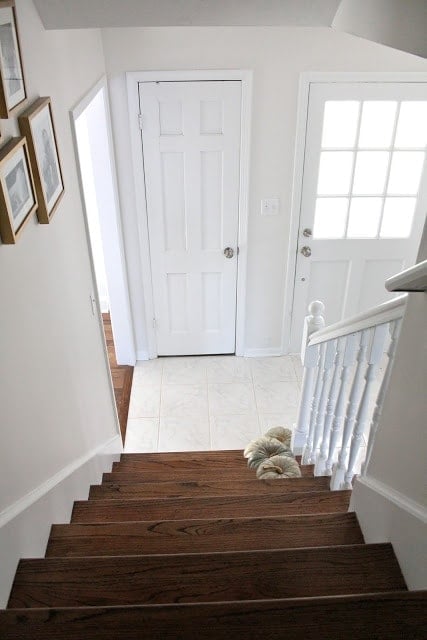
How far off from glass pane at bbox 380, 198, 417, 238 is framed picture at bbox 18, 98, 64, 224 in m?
2.41

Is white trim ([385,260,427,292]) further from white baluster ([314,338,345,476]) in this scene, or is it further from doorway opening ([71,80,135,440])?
doorway opening ([71,80,135,440])

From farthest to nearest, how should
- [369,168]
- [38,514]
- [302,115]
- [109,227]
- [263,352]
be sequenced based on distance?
[263,352], [109,227], [369,168], [302,115], [38,514]

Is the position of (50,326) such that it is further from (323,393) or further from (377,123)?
(377,123)

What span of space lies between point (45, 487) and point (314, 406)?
4.19 feet

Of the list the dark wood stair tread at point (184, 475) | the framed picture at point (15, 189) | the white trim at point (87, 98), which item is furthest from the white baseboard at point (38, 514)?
the white trim at point (87, 98)

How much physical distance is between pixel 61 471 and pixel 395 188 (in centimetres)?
274

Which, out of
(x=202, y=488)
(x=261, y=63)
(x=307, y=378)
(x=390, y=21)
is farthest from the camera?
(x=261, y=63)

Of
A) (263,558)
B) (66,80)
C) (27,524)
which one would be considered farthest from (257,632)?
(66,80)

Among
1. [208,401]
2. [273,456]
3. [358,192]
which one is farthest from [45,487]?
[358,192]

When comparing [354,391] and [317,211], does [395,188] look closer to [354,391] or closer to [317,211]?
[317,211]

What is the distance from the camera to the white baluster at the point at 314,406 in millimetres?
2325

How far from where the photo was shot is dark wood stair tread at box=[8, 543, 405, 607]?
1352mm

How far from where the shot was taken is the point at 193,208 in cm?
347

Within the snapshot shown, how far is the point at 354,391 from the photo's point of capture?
196 cm
